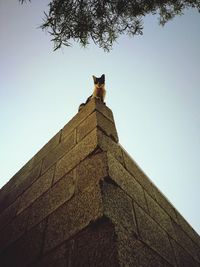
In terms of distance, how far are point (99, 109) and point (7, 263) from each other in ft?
5.59

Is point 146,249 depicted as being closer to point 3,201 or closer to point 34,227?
point 34,227

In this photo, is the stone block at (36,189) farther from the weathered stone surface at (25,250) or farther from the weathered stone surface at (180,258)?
the weathered stone surface at (180,258)

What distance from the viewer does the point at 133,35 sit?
428 centimetres

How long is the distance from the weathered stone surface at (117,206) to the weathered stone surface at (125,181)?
75mm

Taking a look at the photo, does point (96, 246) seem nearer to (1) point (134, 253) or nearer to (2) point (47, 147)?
Answer: (1) point (134, 253)

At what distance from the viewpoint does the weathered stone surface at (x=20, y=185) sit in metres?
2.87

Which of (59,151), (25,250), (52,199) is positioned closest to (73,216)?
(52,199)

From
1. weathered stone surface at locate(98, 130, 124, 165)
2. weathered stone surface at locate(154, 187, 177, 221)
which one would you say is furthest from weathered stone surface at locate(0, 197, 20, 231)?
weathered stone surface at locate(154, 187, 177, 221)

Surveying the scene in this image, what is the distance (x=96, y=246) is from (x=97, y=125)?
46.7 inches

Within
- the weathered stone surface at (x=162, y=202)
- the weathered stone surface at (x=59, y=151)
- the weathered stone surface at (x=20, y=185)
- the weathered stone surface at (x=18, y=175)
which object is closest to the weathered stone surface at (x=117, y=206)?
the weathered stone surface at (x=59, y=151)

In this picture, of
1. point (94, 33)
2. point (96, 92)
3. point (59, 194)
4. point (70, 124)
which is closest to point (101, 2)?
point (94, 33)

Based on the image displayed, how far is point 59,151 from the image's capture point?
269cm

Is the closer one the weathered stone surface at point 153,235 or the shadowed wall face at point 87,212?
the shadowed wall face at point 87,212

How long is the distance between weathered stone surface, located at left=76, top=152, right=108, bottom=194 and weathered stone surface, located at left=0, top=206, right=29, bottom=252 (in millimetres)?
808
